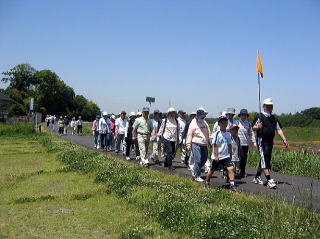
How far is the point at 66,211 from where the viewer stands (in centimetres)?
752

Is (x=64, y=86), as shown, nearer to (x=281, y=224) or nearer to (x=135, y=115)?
(x=135, y=115)

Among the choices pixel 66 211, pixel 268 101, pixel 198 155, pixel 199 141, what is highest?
pixel 268 101

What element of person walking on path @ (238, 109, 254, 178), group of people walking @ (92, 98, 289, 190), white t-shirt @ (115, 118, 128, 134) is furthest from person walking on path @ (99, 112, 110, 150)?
person walking on path @ (238, 109, 254, 178)

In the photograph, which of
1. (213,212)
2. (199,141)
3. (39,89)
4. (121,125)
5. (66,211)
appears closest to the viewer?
(213,212)

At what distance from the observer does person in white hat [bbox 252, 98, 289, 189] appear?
965cm

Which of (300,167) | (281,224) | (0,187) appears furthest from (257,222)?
(300,167)

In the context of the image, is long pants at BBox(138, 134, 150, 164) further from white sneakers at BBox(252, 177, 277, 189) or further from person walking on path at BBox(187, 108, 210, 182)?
white sneakers at BBox(252, 177, 277, 189)

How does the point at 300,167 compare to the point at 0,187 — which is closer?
the point at 0,187

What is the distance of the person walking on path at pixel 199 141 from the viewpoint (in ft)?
33.9

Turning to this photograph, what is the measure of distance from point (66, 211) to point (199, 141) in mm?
4182

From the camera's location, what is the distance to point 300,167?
13.7m

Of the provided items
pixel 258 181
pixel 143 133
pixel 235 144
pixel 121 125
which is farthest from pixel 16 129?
pixel 258 181

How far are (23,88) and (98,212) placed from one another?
349 feet

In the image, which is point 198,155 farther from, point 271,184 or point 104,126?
point 104,126
